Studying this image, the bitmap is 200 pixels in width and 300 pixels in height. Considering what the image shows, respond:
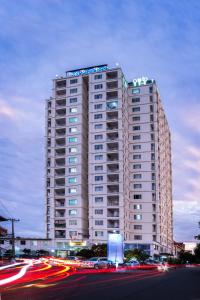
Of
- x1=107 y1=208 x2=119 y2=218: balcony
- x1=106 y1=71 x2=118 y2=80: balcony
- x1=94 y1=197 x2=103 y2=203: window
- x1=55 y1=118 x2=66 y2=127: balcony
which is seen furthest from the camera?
x1=55 y1=118 x2=66 y2=127: balcony

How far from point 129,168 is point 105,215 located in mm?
17114

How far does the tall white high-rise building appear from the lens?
412 ft

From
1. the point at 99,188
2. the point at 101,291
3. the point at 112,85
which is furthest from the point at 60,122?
the point at 101,291

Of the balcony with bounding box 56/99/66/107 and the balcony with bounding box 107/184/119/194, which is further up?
the balcony with bounding box 56/99/66/107

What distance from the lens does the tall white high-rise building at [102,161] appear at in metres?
126

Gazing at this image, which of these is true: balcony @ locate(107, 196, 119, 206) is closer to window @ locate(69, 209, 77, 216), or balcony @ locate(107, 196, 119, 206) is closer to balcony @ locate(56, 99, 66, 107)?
window @ locate(69, 209, 77, 216)

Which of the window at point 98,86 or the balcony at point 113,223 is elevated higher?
the window at point 98,86

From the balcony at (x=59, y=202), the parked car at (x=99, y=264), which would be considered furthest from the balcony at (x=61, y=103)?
the parked car at (x=99, y=264)

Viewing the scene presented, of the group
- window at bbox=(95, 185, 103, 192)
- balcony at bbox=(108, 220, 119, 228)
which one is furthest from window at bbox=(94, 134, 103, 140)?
balcony at bbox=(108, 220, 119, 228)

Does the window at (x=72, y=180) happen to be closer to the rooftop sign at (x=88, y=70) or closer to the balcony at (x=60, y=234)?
the balcony at (x=60, y=234)

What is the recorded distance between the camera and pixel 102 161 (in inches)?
5084

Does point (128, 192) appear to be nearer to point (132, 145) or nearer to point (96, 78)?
point (132, 145)

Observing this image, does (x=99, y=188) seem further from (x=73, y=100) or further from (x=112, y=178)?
(x=73, y=100)

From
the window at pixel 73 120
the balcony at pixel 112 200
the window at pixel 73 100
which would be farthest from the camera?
the window at pixel 73 100
